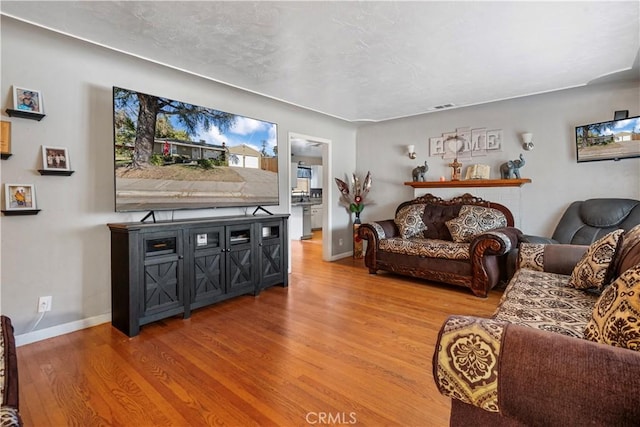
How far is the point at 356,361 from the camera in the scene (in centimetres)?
207

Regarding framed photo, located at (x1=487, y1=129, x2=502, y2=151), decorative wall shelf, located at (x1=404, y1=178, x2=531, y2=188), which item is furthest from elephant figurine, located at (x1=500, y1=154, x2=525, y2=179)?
framed photo, located at (x1=487, y1=129, x2=502, y2=151)

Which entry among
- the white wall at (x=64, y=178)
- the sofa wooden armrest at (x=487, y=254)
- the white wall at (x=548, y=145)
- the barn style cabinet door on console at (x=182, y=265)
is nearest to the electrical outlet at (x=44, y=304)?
the white wall at (x=64, y=178)

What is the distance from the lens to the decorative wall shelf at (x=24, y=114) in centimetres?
220

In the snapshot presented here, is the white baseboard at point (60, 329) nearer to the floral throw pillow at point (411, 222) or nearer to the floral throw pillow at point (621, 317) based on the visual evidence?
the floral throw pillow at point (621, 317)

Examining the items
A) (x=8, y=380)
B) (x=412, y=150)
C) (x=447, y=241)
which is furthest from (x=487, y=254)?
(x=8, y=380)

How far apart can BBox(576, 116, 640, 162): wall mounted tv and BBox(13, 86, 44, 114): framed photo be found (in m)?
5.27

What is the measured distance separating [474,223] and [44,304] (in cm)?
440

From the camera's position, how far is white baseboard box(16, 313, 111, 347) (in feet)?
7.55

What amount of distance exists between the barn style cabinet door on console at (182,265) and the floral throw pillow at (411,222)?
1917 millimetres

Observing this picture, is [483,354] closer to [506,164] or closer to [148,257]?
Answer: [148,257]

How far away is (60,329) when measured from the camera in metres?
2.46

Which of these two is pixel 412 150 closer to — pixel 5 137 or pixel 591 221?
pixel 591 221

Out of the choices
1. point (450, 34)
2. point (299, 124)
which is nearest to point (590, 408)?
point (450, 34)

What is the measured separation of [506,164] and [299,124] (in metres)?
2.89
